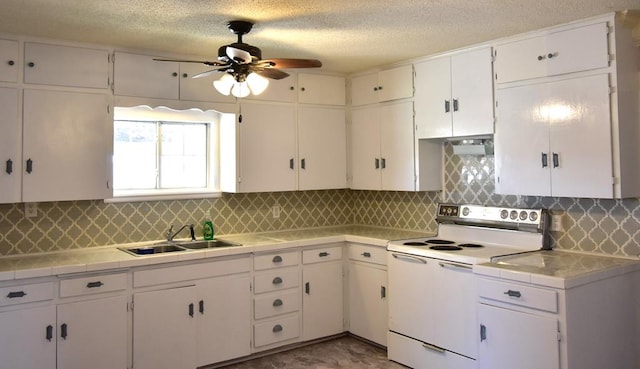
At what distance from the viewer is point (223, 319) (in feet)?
12.1

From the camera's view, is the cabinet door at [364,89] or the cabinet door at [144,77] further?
the cabinet door at [364,89]

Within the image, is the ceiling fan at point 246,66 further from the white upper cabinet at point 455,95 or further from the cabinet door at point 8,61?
→ the white upper cabinet at point 455,95

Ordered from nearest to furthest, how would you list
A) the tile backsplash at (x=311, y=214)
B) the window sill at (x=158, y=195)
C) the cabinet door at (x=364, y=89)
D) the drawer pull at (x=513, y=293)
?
the drawer pull at (x=513, y=293) < the tile backsplash at (x=311, y=214) < the window sill at (x=158, y=195) < the cabinet door at (x=364, y=89)

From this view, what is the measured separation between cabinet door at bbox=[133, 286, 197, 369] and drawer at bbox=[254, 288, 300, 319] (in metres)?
0.52

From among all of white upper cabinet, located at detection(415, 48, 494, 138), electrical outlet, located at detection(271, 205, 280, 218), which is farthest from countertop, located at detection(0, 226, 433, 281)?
white upper cabinet, located at detection(415, 48, 494, 138)

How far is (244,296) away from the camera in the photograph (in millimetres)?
3783

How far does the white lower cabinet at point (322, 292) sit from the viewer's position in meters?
4.14

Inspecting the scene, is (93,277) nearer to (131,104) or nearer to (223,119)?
(131,104)

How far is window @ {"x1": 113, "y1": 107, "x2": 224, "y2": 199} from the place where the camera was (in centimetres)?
392

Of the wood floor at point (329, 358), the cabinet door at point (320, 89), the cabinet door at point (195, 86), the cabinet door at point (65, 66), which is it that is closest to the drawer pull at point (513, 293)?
the wood floor at point (329, 358)

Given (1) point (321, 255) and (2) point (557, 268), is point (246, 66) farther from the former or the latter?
(2) point (557, 268)

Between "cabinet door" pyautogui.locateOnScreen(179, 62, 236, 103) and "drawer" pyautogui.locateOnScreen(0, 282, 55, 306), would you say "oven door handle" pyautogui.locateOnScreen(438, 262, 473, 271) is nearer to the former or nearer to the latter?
"cabinet door" pyautogui.locateOnScreen(179, 62, 236, 103)

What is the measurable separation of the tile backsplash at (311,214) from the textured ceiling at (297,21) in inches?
44.9

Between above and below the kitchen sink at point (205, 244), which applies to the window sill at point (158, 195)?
above
